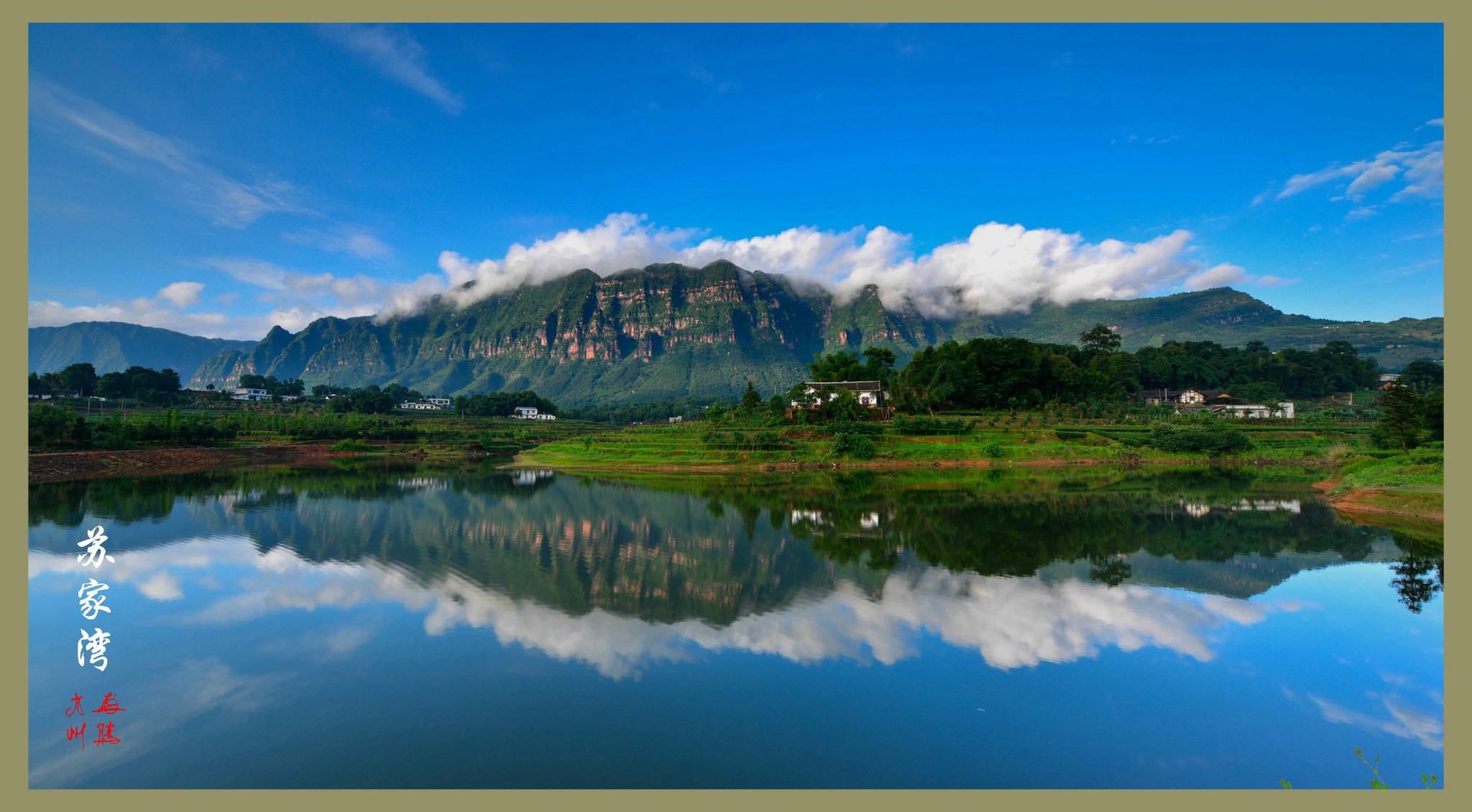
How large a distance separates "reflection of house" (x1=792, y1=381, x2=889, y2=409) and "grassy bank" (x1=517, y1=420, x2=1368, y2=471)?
11565mm

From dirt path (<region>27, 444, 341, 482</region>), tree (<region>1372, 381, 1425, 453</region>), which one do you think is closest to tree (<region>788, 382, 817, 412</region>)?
tree (<region>1372, 381, 1425, 453</region>)

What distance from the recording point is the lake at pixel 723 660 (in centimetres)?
782

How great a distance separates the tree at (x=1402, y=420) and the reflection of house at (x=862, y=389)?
108 ft

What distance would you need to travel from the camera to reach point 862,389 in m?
65.1

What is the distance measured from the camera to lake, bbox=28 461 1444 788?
782 centimetres

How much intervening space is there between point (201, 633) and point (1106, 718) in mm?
16835

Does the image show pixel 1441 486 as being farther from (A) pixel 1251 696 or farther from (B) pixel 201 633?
(B) pixel 201 633

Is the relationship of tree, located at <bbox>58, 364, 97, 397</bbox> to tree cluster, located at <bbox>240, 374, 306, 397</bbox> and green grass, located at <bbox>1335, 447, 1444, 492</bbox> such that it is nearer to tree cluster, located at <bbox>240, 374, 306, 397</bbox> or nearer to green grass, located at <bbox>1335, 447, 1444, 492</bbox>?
tree cluster, located at <bbox>240, 374, 306, 397</bbox>

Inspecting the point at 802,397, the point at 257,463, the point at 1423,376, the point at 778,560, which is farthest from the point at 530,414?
the point at 1423,376

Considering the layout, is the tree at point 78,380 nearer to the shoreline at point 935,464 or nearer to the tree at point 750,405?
the shoreline at point 935,464

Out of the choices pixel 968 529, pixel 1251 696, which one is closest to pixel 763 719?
pixel 1251 696

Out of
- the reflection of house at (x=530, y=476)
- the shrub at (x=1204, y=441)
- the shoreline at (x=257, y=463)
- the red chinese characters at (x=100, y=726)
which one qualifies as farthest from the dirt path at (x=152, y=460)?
the shrub at (x=1204, y=441)

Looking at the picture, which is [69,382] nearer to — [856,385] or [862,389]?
[856,385]

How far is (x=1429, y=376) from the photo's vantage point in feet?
243
